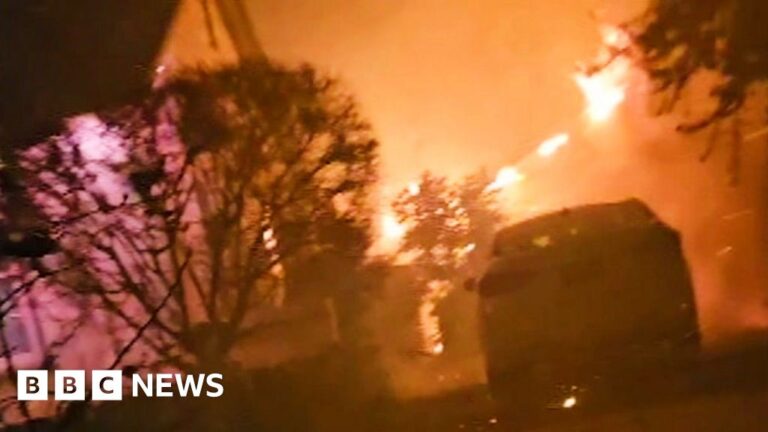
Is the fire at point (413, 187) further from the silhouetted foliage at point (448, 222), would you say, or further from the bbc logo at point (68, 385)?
the bbc logo at point (68, 385)

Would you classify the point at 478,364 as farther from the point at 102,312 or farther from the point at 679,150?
the point at 102,312

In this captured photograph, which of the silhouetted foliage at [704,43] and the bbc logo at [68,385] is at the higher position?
the silhouetted foliage at [704,43]

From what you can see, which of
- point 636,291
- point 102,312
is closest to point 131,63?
point 102,312

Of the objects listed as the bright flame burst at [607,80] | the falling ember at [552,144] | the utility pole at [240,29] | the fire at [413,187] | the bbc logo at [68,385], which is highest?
the utility pole at [240,29]

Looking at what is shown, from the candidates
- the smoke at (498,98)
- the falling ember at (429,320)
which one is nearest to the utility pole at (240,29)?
the smoke at (498,98)

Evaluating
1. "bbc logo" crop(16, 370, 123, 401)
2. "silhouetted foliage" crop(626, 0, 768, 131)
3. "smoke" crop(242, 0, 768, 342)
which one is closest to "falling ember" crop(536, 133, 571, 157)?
"smoke" crop(242, 0, 768, 342)

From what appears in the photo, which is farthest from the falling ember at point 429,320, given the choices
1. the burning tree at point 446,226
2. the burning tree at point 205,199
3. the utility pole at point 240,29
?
the utility pole at point 240,29
